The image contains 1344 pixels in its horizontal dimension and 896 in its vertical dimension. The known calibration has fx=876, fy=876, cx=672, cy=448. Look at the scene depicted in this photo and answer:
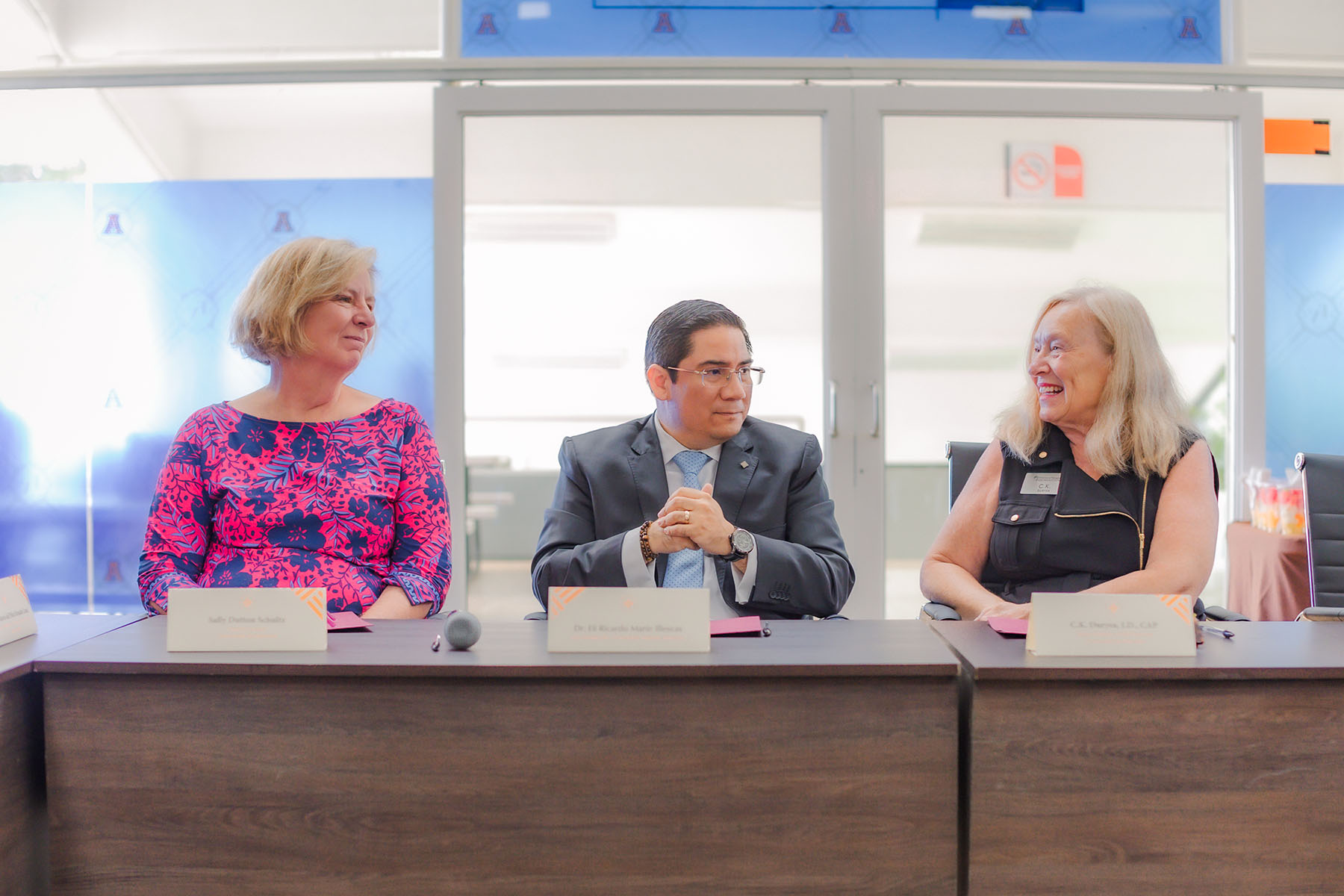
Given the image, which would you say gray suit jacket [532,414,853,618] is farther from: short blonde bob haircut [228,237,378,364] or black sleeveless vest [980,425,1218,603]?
short blonde bob haircut [228,237,378,364]

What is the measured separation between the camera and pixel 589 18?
3320 millimetres

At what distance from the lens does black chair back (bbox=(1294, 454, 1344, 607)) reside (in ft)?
7.19

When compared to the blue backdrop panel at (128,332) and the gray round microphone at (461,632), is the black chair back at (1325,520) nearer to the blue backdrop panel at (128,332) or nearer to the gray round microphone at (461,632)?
the gray round microphone at (461,632)

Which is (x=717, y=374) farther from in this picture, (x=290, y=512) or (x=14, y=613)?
(x=14, y=613)

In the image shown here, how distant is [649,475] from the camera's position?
186 cm

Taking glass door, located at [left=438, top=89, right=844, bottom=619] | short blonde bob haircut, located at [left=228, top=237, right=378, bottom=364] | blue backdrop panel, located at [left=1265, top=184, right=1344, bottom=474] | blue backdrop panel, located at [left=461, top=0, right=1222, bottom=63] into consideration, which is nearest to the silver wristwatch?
short blonde bob haircut, located at [left=228, top=237, right=378, bottom=364]

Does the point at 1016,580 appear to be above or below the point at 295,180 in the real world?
below

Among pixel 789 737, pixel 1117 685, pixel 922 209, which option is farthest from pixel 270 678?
pixel 922 209

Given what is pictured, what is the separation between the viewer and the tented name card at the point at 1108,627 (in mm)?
1184

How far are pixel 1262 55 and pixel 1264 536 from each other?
187 centimetres

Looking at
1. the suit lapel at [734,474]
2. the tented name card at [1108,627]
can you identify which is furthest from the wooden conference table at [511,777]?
the suit lapel at [734,474]

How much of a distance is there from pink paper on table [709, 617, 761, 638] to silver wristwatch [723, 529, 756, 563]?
0.83 ft

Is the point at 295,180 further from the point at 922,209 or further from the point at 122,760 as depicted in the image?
the point at 122,760

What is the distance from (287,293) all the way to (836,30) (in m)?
2.41
